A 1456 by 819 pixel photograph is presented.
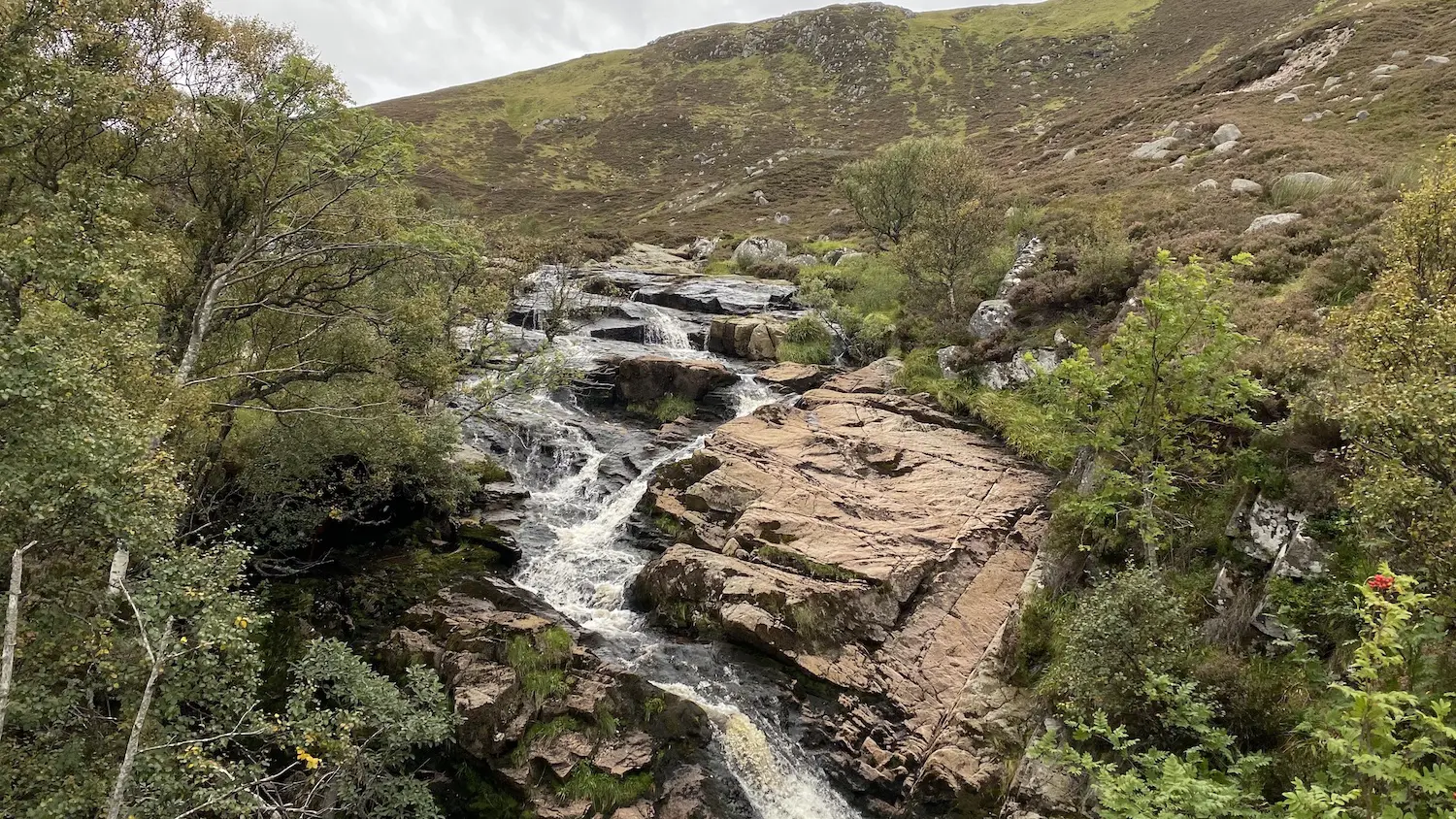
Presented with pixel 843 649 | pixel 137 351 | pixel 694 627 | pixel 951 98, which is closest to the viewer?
pixel 137 351

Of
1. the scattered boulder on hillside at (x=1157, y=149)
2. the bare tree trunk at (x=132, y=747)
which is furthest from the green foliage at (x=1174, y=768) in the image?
the scattered boulder on hillside at (x=1157, y=149)

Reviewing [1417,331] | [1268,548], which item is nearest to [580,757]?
[1268,548]

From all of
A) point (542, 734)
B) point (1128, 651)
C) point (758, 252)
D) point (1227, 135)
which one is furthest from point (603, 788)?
point (758, 252)

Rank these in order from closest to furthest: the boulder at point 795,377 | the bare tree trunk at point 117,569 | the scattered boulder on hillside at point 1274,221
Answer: the bare tree trunk at point 117,569, the scattered boulder on hillside at point 1274,221, the boulder at point 795,377

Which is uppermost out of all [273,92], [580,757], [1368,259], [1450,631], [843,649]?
[273,92]

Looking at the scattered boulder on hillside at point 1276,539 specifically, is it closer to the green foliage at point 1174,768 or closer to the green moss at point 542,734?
the green foliage at point 1174,768

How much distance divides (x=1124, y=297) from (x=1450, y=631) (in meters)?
16.1

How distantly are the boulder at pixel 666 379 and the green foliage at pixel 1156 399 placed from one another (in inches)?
642

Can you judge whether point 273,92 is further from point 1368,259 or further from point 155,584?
point 1368,259

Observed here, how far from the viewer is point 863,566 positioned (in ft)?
47.1

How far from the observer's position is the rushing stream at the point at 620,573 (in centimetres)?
1112

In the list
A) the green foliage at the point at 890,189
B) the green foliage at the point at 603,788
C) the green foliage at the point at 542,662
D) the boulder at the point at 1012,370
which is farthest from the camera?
the green foliage at the point at 890,189

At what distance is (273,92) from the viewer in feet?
38.3

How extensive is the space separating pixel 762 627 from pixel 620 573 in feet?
15.3
